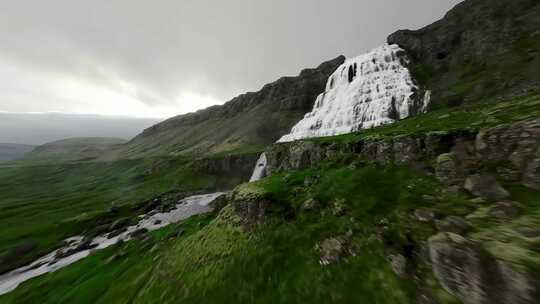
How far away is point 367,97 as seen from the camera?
94.1 m

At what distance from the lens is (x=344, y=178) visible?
27281mm

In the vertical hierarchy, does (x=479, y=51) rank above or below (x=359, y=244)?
→ above

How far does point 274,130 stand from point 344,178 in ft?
442

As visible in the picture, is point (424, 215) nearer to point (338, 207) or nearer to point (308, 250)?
point (338, 207)

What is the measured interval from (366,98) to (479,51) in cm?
4758

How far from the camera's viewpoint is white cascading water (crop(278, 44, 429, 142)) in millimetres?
82750

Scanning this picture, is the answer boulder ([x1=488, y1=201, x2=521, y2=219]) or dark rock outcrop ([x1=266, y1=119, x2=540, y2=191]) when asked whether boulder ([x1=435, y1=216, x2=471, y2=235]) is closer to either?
boulder ([x1=488, y1=201, x2=521, y2=219])

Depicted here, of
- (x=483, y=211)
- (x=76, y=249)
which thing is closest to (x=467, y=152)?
(x=483, y=211)

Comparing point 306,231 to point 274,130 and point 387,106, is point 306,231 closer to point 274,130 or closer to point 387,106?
point 387,106

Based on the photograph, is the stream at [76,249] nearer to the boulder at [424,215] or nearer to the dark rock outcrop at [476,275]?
the boulder at [424,215]

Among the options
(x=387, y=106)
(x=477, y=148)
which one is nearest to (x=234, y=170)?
(x=387, y=106)

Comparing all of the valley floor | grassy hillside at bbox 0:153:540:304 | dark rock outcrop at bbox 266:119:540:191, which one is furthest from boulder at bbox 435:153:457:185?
grassy hillside at bbox 0:153:540:304

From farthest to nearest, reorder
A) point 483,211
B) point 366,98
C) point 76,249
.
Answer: point 366,98
point 76,249
point 483,211

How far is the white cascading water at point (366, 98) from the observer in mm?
82688
